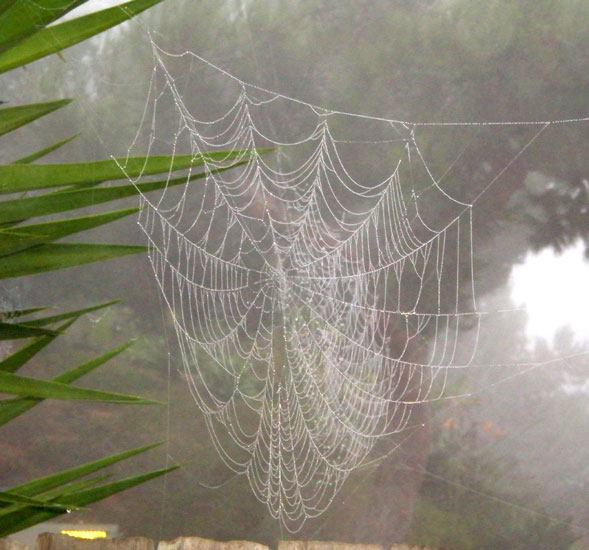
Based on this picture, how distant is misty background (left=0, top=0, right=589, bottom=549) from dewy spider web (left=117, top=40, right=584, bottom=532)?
2.5 inches

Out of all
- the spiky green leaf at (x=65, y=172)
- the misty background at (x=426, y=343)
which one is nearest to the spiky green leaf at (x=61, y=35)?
the spiky green leaf at (x=65, y=172)

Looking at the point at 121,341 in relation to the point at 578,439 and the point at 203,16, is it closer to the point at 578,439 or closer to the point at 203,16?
the point at 203,16

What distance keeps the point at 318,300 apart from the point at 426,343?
15.4 inches

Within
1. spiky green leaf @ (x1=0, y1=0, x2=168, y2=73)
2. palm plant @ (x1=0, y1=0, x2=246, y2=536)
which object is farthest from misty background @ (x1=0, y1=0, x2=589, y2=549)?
spiky green leaf @ (x1=0, y1=0, x2=168, y2=73)

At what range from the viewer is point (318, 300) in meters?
2.91

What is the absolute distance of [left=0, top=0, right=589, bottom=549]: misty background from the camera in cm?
283

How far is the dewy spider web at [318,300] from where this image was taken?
286 cm

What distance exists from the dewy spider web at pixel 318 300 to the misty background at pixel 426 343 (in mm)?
64

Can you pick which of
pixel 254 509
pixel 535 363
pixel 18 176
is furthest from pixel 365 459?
pixel 18 176

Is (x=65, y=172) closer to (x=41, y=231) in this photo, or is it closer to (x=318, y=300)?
(x=41, y=231)

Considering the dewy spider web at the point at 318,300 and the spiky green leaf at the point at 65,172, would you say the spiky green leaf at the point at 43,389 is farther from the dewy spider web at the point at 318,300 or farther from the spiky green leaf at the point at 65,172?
the dewy spider web at the point at 318,300

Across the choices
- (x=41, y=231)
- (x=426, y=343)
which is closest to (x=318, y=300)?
(x=426, y=343)

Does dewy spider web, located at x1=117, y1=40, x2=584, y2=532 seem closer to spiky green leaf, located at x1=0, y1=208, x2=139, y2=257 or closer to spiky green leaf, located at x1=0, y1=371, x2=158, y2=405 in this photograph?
spiky green leaf, located at x1=0, y1=208, x2=139, y2=257

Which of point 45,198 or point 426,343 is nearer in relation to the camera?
point 45,198
